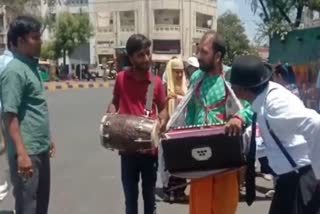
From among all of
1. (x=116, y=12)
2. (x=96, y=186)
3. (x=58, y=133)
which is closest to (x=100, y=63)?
(x=116, y=12)

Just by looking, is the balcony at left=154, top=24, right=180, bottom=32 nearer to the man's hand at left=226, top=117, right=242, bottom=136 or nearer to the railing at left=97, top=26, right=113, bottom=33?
the railing at left=97, top=26, right=113, bottom=33

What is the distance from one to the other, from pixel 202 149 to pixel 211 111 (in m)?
0.38

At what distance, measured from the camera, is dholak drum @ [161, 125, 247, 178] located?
4738 millimetres

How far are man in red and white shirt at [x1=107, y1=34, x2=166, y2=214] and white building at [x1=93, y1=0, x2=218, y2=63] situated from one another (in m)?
74.6

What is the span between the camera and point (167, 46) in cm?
8356

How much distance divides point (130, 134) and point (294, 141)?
1499mm

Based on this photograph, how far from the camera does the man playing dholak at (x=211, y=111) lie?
495 cm

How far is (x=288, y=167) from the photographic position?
4398 mm

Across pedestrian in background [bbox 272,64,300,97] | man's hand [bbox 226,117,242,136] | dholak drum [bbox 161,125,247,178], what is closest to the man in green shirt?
dholak drum [bbox 161,125,247,178]

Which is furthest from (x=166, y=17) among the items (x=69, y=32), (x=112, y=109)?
(x=112, y=109)

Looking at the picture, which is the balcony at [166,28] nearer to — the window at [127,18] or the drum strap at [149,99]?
the window at [127,18]

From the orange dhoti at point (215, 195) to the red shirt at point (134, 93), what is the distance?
0.96m

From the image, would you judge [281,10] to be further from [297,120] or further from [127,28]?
[127,28]

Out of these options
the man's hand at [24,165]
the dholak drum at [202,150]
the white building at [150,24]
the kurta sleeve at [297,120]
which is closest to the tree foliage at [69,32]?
the white building at [150,24]
